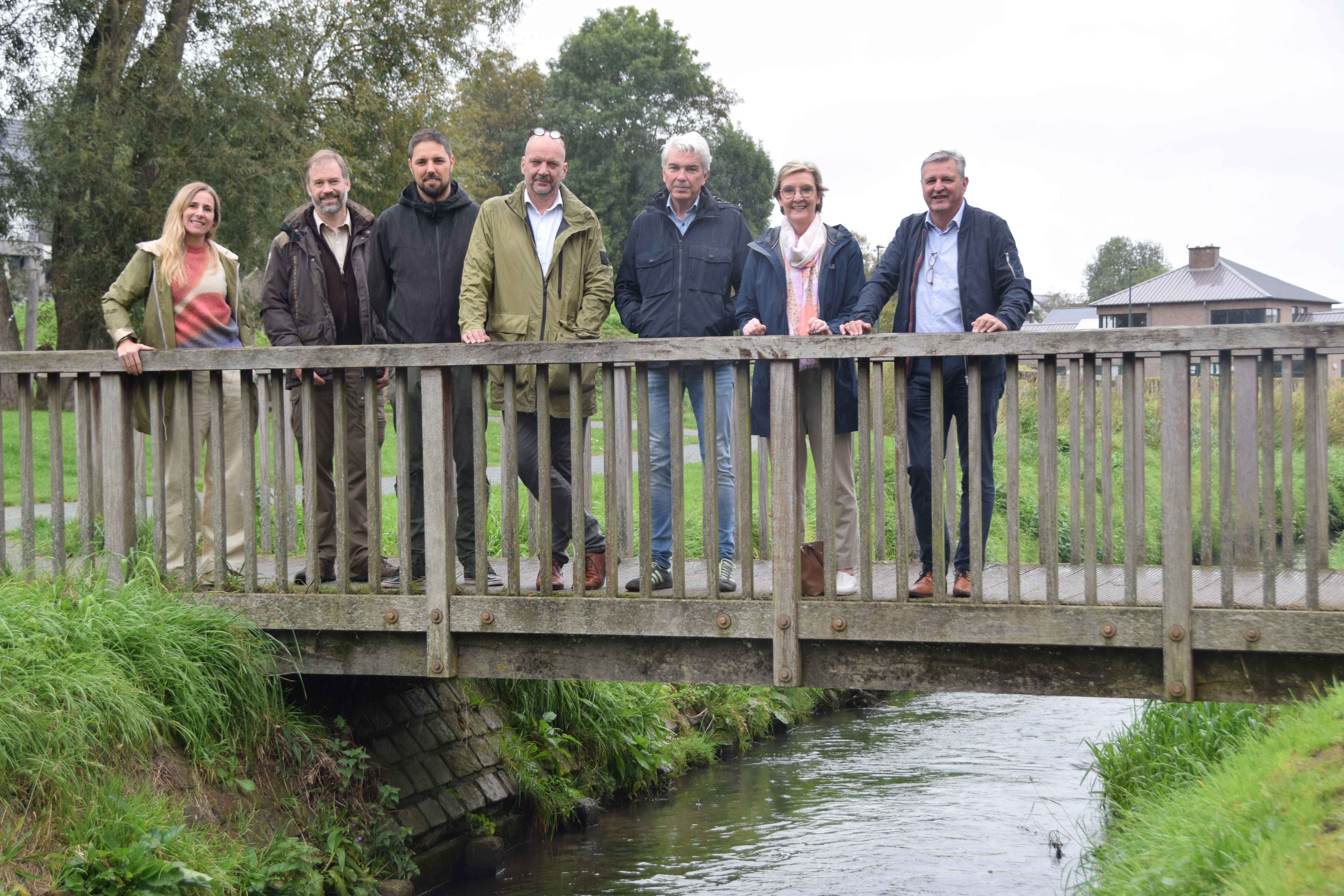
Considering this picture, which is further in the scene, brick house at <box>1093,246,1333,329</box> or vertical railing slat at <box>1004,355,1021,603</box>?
brick house at <box>1093,246,1333,329</box>

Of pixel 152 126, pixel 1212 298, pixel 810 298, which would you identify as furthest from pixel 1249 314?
pixel 810 298

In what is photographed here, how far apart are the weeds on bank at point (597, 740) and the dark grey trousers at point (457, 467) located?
7.48 feet

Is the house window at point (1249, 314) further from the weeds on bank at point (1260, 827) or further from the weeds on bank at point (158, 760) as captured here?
the weeds on bank at point (158, 760)

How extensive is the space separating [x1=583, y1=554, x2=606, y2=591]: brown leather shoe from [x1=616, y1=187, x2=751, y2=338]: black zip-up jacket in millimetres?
1107

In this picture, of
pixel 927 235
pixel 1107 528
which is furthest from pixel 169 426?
pixel 1107 528

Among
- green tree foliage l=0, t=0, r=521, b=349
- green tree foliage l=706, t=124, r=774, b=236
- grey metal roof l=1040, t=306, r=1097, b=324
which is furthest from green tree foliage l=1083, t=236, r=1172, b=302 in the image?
green tree foliage l=0, t=0, r=521, b=349

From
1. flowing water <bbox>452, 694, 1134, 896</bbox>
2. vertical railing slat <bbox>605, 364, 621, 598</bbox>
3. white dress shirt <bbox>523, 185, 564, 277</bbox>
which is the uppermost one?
white dress shirt <bbox>523, 185, 564, 277</bbox>

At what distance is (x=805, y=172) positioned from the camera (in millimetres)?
6223

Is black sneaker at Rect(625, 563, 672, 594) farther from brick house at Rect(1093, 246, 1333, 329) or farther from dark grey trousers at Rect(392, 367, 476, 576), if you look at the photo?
brick house at Rect(1093, 246, 1333, 329)

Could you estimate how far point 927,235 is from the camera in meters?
6.20

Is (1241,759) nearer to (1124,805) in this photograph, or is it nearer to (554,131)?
(1124,805)

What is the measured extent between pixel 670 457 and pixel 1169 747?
3.63 metres

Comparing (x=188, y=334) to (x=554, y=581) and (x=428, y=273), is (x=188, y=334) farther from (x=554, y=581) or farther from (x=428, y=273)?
(x=554, y=581)

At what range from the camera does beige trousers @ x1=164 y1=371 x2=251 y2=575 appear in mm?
6668
